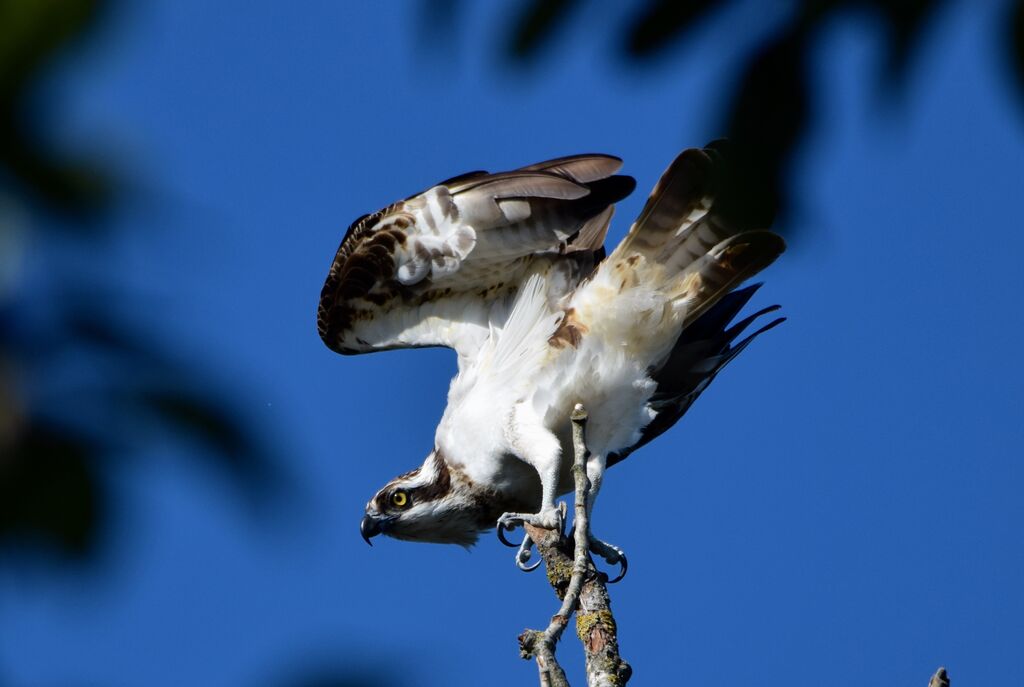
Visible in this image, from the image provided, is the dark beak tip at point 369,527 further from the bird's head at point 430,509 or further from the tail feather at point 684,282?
the tail feather at point 684,282

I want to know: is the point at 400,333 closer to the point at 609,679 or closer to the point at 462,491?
the point at 462,491

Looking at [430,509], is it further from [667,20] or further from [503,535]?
[667,20]

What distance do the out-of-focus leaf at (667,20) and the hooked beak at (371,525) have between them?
718cm

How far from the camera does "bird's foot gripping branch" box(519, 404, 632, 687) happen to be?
14.3 ft

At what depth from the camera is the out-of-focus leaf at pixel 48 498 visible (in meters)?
1.10

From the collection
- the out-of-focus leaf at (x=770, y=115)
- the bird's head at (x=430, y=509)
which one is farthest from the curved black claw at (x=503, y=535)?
the out-of-focus leaf at (x=770, y=115)

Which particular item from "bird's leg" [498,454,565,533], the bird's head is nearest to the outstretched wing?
the bird's head

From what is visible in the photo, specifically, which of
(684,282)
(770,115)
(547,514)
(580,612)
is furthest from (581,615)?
(770,115)

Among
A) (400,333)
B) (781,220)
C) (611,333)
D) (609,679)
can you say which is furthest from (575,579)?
(781,220)

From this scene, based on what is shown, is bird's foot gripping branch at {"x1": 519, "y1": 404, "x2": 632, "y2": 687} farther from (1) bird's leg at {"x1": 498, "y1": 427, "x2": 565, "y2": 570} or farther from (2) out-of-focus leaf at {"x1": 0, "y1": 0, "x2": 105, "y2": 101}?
(2) out-of-focus leaf at {"x1": 0, "y1": 0, "x2": 105, "y2": 101}

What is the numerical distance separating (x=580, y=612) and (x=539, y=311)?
111 inches

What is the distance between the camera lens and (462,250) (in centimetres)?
743

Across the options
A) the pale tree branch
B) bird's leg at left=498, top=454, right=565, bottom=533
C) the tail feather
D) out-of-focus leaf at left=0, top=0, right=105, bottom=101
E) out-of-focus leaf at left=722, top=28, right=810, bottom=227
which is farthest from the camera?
the tail feather

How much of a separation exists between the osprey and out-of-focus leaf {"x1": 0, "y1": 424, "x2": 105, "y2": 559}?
5.78m
